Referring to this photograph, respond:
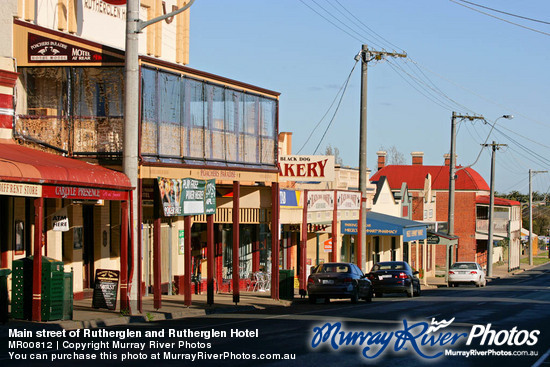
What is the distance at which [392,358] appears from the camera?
1409 cm

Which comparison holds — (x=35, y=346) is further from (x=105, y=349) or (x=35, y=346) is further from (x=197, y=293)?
(x=197, y=293)

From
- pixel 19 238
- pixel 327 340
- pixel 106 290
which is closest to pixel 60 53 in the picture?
pixel 19 238

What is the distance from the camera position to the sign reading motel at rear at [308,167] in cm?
3266

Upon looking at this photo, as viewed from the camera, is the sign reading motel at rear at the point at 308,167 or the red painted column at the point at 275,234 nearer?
the red painted column at the point at 275,234

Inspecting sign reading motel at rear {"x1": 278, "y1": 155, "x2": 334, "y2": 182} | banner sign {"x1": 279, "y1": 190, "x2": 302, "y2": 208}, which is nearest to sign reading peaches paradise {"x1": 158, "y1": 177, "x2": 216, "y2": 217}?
banner sign {"x1": 279, "y1": 190, "x2": 302, "y2": 208}

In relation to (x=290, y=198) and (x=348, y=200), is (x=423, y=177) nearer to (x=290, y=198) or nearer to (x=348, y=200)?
(x=348, y=200)

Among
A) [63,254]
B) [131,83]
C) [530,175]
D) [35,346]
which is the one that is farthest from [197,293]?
[530,175]

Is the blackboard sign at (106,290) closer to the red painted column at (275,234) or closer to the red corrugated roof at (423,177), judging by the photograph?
the red painted column at (275,234)

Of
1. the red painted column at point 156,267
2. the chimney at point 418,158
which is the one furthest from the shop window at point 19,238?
the chimney at point 418,158

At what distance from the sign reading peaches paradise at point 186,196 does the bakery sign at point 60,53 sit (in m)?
3.51

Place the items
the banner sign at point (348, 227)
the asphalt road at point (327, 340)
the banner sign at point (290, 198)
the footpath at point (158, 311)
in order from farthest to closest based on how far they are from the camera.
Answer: the banner sign at point (348, 227) → the banner sign at point (290, 198) → the footpath at point (158, 311) → the asphalt road at point (327, 340)

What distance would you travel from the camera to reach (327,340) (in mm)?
16234

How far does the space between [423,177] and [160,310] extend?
58360 millimetres

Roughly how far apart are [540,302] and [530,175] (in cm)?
6327
